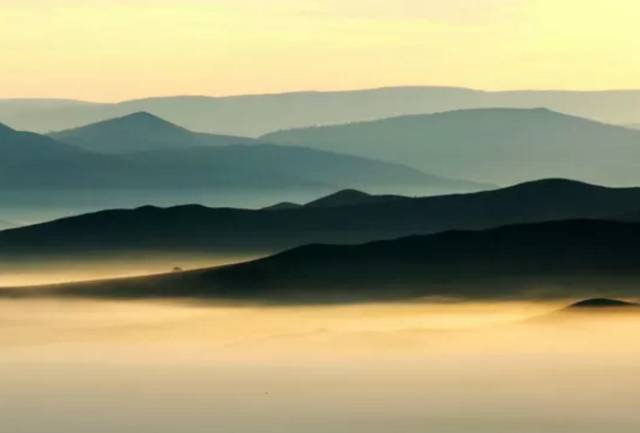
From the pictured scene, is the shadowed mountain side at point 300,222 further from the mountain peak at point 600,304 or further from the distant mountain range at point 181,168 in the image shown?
the distant mountain range at point 181,168

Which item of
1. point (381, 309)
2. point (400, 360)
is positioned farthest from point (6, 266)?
point (400, 360)

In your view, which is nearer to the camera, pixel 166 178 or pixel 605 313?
pixel 605 313

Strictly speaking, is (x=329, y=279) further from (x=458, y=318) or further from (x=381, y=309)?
(x=458, y=318)

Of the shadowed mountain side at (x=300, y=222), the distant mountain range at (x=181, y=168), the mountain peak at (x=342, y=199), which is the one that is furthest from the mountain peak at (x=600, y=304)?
the distant mountain range at (x=181, y=168)

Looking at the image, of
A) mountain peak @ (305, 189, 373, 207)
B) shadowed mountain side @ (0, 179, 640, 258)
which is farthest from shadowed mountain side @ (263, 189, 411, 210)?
shadowed mountain side @ (0, 179, 640, 258)

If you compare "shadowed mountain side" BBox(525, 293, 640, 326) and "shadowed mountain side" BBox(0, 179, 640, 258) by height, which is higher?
"shadowed mountain side" BBox(0, 179, 640, 258)

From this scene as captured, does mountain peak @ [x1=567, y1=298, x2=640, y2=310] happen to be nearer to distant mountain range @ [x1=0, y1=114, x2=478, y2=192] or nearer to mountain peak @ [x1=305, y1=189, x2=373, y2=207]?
mountain peak @ [x1=305, y1=189, x2=373, y2=207]
